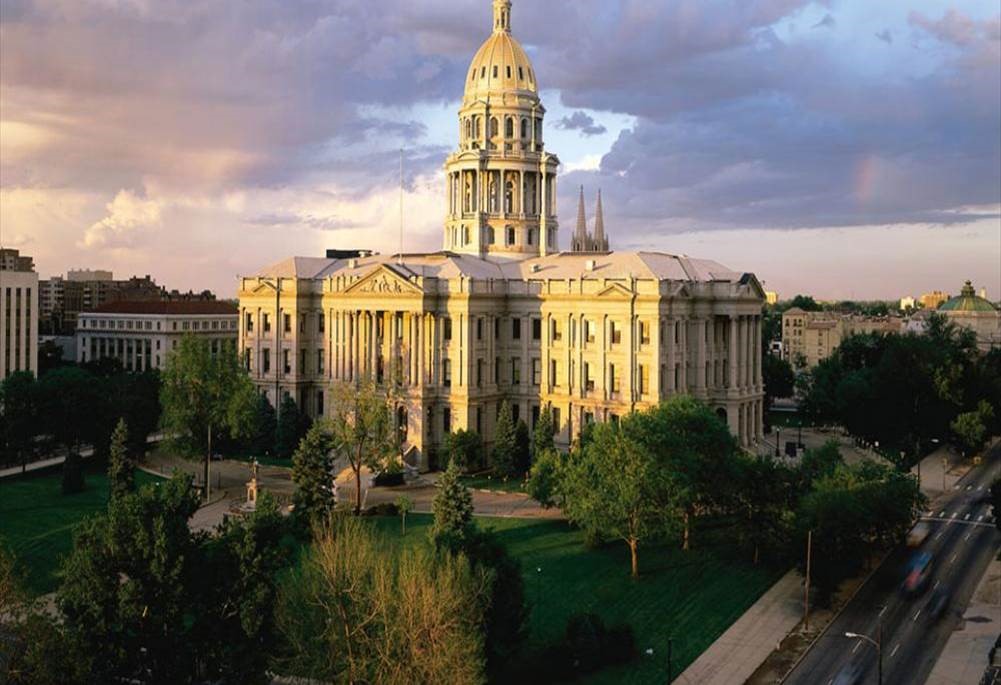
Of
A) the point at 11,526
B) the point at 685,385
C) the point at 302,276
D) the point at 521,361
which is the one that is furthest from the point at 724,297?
the point at 11,526

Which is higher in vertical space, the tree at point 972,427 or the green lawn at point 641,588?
the tree at point 972,427

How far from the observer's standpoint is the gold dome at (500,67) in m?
112

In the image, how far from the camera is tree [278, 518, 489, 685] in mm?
33906

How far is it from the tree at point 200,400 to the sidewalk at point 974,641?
51559 mm

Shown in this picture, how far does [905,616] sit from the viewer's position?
179 feet

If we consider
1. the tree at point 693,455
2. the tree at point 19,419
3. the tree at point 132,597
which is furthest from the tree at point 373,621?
the tree at point 19,419

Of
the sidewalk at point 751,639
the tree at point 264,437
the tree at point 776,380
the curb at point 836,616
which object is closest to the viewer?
the sidewalk at point 751,639

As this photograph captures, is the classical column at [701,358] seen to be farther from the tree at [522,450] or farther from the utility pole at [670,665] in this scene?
the utility pole at [670,665]

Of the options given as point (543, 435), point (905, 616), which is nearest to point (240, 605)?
point (905, 616)

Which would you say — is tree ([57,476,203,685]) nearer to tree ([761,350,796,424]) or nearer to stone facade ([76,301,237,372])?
tree ([761,350,796,424])

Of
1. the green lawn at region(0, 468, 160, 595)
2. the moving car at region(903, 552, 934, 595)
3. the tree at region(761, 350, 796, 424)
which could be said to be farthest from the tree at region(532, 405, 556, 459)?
the tree at region(761, 350, 796, 424)

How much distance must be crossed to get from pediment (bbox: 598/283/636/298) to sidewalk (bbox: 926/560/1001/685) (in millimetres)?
37013

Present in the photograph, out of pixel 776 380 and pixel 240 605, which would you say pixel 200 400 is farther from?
pixel 776 380

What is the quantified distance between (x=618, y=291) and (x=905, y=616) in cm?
4093
